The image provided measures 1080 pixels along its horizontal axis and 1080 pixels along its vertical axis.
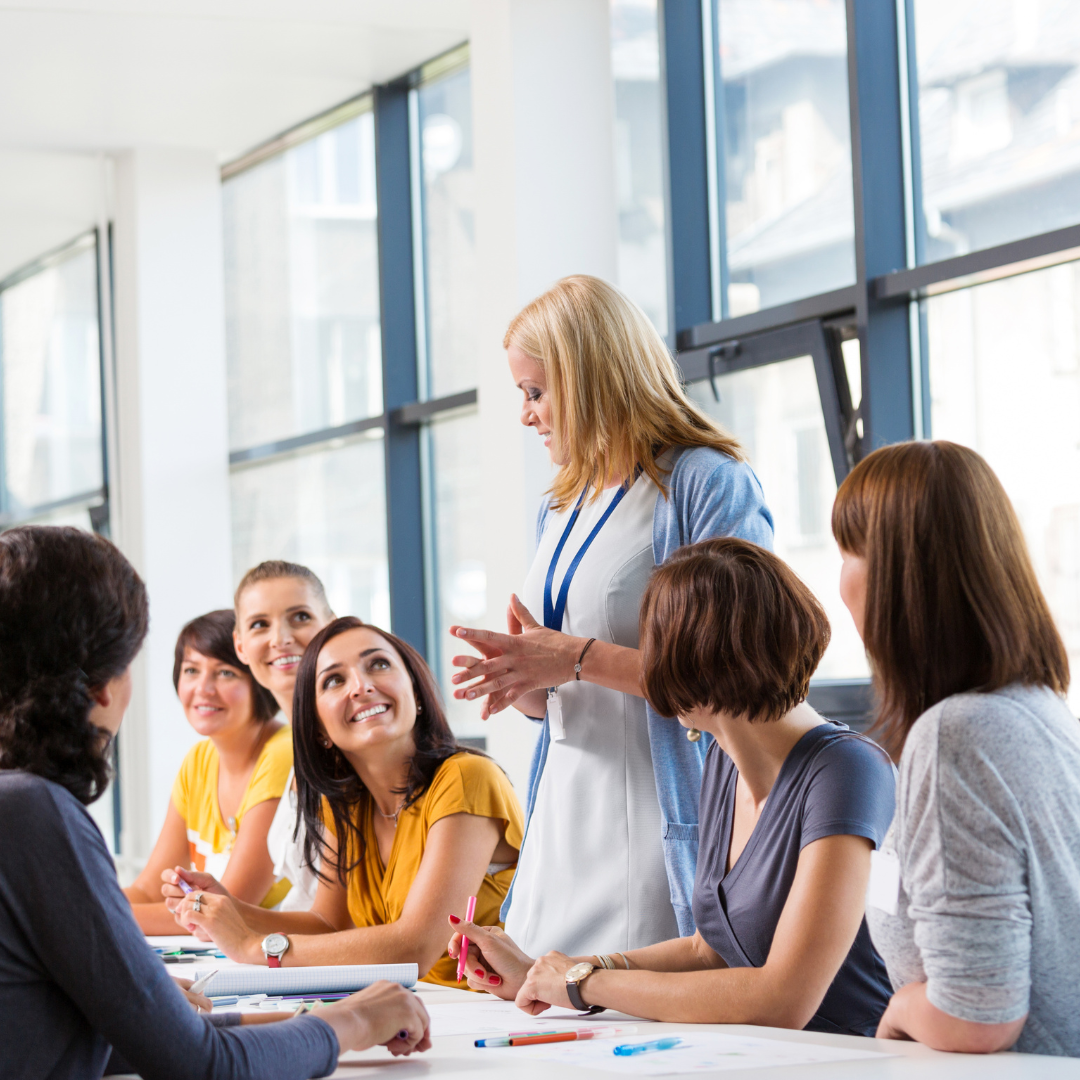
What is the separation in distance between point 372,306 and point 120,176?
1.38 meters

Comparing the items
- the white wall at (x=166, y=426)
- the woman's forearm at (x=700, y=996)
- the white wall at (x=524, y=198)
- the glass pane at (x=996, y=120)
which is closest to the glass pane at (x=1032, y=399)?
the glass pane at (x=996, y=120)

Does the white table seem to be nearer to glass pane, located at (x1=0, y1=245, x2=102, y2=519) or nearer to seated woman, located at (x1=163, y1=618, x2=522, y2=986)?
seated woman, located at (x1=163, y1=618, x2=522, y2=986)

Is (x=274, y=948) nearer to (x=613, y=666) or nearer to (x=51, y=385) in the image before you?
(x=613, y=666)

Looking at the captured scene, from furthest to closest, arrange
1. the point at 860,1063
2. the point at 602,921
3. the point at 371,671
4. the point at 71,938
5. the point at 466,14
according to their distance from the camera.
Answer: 1. the point at 466,14
2. the point at 371,671
3. the point at 602,921
4. the point at 860,1063
5. the point at 71,938

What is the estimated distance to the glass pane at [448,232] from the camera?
4.70m

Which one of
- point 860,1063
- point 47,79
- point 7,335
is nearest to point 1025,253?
point 860,1063

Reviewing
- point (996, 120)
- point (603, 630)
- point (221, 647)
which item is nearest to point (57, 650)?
point (603, 630)

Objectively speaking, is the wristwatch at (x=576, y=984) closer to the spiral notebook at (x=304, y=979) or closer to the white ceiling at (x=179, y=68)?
the spiral notebook at (x=304, y=979)

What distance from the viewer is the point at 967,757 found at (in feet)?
4.14

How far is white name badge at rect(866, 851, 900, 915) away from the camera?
1374 millimetres

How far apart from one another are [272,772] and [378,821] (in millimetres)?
603

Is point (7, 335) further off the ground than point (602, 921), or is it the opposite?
point (7, 335)

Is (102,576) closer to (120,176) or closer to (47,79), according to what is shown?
(47,79)

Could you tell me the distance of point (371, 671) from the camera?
250 centimetres
